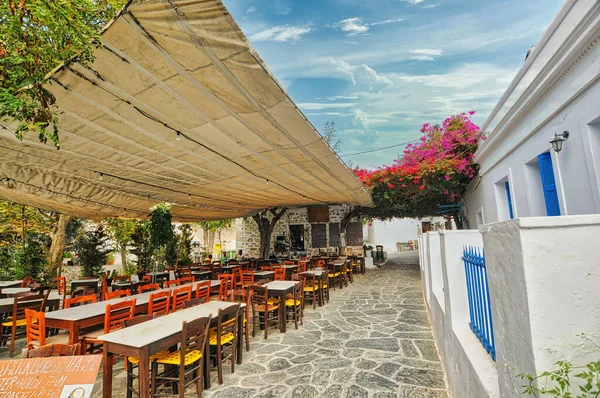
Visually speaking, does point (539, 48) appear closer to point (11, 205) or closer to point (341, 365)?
point (341, 365)

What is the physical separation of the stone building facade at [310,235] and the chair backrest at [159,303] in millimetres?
9751

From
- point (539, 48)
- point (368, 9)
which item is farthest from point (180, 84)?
point (368, 9)

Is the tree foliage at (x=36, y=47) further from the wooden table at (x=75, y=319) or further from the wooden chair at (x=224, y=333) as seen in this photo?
the wooden chair at (x=224, y=333)

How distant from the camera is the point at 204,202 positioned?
8773 millimetres

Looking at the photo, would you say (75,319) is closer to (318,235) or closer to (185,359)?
(185,359)

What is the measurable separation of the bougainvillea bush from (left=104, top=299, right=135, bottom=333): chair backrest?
8.93m

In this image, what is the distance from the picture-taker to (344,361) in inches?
139

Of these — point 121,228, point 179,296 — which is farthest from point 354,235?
point 179,296

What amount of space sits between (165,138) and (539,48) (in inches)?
226

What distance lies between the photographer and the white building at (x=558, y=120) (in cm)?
337

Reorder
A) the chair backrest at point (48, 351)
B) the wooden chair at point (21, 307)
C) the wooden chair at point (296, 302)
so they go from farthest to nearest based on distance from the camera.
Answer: the wooden chair at point (296, 302)
the wooden chair at point (21, 307)
the chair backrest at point (48, 351)

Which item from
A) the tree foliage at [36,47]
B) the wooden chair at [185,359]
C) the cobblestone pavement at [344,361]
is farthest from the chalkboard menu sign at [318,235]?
the tree foliage at [36,47]

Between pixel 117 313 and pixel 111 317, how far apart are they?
72mm

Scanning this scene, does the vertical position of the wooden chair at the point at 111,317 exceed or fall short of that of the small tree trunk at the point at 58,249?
it falls short
